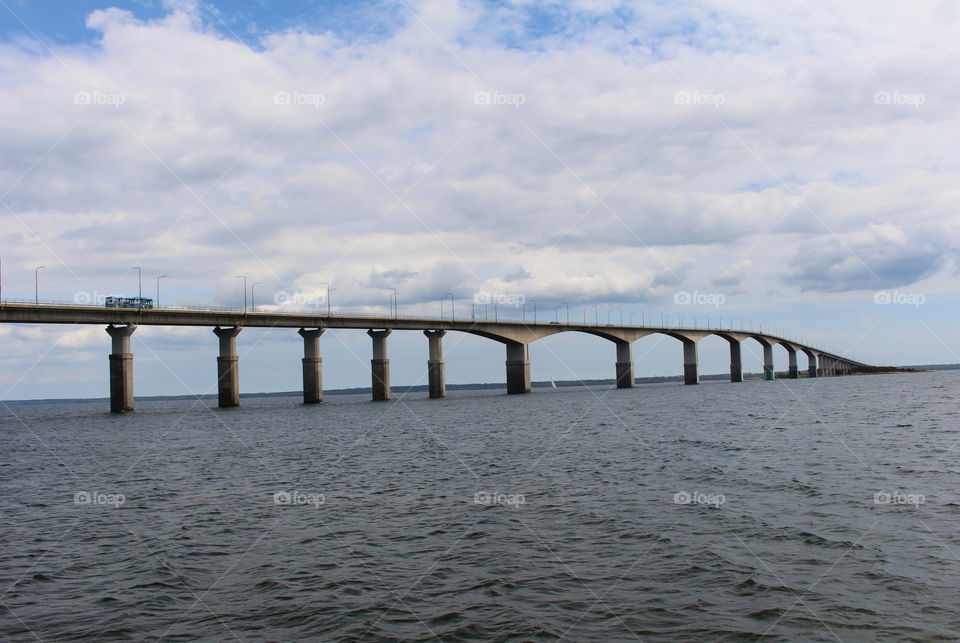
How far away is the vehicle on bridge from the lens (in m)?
78.8

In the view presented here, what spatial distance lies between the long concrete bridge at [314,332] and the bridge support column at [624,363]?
0.68 feet

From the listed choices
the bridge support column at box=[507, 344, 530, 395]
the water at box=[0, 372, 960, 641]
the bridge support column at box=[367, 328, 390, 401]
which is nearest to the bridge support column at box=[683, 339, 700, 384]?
the bridge support column at box=[507, 344, 530, 395]

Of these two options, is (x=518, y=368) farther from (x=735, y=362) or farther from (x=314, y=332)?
(x=735, y=362)

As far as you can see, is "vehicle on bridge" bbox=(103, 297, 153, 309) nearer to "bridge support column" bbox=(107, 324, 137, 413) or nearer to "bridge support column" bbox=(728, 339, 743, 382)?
"bridge support column" bbox=(107, 324, 137, 413)

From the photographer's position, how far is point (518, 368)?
426 feet

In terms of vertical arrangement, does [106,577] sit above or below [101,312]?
below

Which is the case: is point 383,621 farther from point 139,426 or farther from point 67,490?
point 139,426

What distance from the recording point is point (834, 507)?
19219mm

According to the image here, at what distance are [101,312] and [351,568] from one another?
72.3 meters

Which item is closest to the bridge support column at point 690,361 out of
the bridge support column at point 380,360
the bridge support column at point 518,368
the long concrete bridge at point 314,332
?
the long concrete bridge at point 314,332

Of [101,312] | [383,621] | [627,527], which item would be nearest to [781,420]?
[627,527]

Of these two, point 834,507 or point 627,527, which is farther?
point 834,507

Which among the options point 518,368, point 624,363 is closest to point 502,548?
point 518,368

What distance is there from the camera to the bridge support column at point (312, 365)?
9994 centimetres
